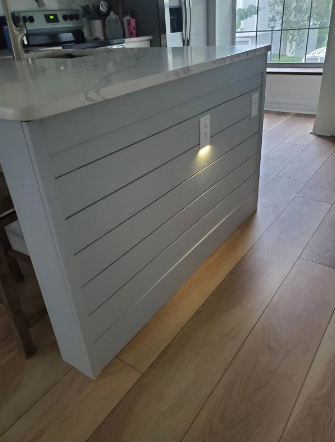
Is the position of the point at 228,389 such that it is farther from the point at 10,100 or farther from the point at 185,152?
the point at 10,100

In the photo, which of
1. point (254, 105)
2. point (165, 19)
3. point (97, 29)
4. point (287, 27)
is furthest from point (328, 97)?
point (97, 29)

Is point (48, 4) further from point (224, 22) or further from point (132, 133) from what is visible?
point (132, 133)

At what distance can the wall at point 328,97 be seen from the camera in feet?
10.7

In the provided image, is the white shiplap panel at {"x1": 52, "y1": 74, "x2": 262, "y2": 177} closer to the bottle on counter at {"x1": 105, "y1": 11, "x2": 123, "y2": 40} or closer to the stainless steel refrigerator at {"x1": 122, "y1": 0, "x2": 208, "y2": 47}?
the stainless steel refrigerator at {"x1": 122, "y1": 0, "x2": 208, "y2": 47}

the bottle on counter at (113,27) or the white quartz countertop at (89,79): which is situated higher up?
the bottle on counter at (113,27)

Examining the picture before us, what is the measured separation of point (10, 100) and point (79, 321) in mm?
714

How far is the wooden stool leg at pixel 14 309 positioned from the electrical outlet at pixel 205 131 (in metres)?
0.94

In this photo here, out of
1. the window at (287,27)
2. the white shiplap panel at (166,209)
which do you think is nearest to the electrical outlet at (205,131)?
the white shiplap panel at (166,209)

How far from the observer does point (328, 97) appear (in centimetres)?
347

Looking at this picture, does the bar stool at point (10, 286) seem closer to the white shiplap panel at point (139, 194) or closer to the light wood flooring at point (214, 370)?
the light wood flooring at point (214, 370)

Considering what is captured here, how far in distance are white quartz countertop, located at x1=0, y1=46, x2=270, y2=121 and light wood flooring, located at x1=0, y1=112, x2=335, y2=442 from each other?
982 mm

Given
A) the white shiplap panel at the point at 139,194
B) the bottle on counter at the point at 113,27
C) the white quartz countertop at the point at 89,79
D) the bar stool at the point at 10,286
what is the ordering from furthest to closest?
the bottle on counter at the point at 113,27 → the bar stool at the point at 10,286 → the white shiplap panel at the point at 139,194 → the white quartz countertop at the point at 89,79

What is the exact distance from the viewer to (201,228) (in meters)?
1.80

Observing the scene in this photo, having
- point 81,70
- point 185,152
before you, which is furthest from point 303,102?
point 81,70
